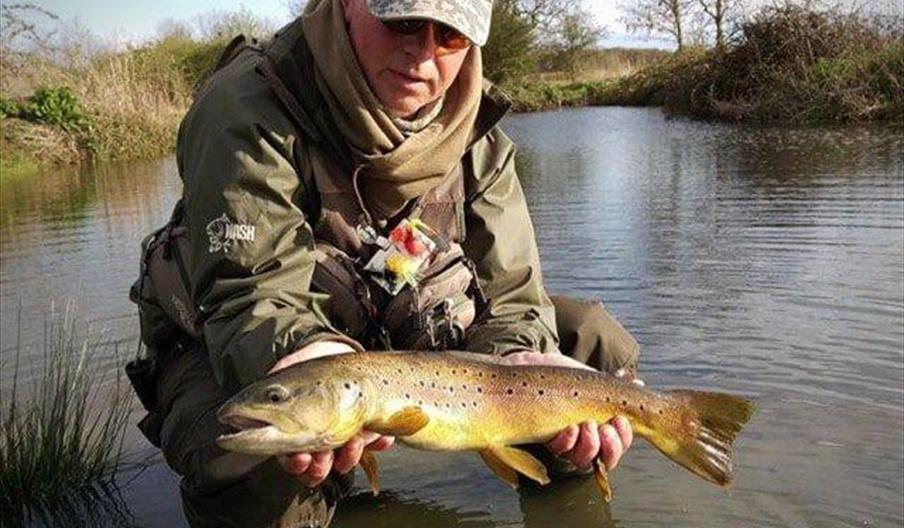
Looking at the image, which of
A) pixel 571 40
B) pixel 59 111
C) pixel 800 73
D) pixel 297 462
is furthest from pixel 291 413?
pixel 571 40

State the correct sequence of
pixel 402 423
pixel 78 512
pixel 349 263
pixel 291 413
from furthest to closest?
pixel 78 512, pixel 349 263, pixel 402 423, pixel 291 413

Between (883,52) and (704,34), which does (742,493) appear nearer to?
(883,52)

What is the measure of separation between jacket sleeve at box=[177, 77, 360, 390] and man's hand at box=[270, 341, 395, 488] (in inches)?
3.5

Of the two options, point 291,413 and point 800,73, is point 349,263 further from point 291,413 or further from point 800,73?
point 800,73

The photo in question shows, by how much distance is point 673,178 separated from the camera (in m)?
15.5

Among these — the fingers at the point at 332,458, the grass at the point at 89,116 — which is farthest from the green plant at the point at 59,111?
the fingers at the point at 332,458

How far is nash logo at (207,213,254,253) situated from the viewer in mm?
3453

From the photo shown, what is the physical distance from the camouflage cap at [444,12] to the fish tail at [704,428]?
1380mm

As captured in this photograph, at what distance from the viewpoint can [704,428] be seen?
132 inches

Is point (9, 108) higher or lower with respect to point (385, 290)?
higher

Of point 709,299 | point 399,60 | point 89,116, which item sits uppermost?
point 89,116

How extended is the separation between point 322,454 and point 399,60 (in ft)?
4.52

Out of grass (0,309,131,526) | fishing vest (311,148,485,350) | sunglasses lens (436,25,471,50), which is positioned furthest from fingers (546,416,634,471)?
grass (0,309,131,526)

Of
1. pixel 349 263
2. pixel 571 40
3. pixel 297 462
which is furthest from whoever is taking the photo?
pixel 571 40
